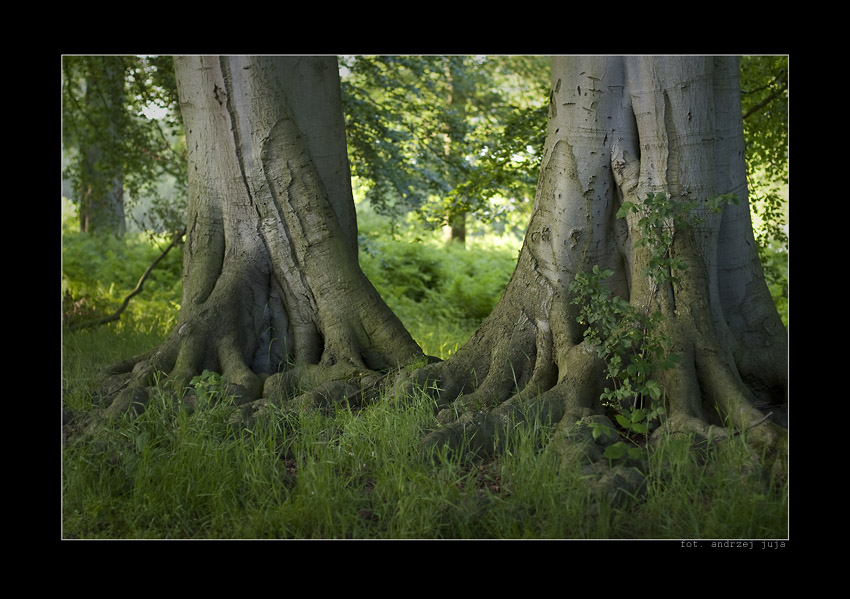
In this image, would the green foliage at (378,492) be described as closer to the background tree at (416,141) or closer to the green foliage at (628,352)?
the green foliage at (628,352)

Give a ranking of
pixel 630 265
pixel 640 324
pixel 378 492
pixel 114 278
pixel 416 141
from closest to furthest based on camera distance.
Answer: pixel 378 492
pixel 640 324
pixel 630 265
pixel 114 278
pixel 416 141

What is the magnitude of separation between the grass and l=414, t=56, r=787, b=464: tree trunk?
0.29m

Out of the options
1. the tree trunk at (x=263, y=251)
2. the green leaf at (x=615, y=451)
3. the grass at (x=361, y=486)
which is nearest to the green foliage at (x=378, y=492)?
the grass at (x=361, y=486)

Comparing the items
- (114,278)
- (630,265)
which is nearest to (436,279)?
(114,278)

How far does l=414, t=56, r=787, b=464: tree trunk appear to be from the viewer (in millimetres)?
3994

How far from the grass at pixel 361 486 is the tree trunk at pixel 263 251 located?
0.76 m

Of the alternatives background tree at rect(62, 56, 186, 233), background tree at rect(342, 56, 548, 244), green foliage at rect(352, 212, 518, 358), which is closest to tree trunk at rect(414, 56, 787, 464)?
background tree at rect(342, 56, 548, 244)

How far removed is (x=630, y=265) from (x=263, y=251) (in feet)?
8.05

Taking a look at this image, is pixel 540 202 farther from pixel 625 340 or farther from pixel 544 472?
pixel 544 472

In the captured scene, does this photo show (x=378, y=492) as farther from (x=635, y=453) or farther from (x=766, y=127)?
(x=766, y=127)

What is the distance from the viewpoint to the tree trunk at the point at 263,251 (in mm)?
4961

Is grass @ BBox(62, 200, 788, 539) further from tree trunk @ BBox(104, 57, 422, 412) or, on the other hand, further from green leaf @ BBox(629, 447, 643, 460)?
tree trunk @ BBox(104, 57, 422, 412)

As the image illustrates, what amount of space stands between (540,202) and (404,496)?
204 cm

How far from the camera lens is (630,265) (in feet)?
14.1
